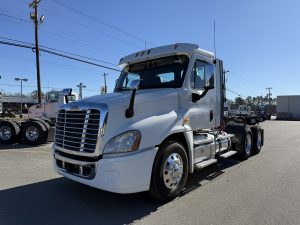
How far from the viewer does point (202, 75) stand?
7004 millimetres

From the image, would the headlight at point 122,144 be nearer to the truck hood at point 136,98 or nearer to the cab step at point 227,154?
the truck hood at point 136,98

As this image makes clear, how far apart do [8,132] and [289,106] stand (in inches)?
2187

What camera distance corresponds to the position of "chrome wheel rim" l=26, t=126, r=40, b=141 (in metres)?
13.7

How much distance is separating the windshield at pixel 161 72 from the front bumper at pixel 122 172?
1.67m

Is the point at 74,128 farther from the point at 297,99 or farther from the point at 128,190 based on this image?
the point at 297,99

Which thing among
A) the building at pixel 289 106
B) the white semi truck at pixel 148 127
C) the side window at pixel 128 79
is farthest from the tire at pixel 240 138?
the building at pixel 289 106

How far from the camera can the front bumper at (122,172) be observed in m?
4.93

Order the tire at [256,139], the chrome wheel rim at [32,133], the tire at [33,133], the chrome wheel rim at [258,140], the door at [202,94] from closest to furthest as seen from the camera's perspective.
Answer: the door at [202,94] < the tire at [256,139] < the chrome wheel rim at [258,140] < the tire at [33,133] < the chrome wheel rim at [32,133]

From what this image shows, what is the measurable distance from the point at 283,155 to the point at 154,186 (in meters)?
6.93

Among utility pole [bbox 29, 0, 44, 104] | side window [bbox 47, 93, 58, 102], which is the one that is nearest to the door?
side window [bbox 47, 93, 58, 102]

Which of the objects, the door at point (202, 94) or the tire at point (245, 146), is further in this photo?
the tire at point (245, 146)

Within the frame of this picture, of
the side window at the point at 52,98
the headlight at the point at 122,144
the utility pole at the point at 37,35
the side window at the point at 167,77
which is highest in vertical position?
the utility pole at the point at 37,35

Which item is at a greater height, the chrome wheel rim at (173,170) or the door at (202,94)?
the door at (202,94)

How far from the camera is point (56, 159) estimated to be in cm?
597
